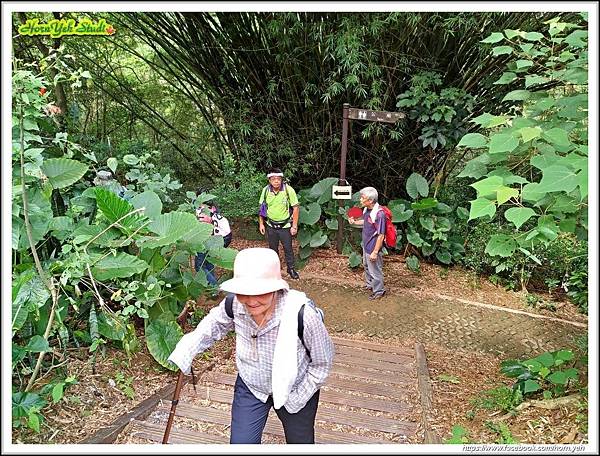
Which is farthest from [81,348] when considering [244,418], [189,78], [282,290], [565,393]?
[189,78]

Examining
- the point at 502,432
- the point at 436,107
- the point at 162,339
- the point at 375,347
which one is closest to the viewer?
the point at 502,432

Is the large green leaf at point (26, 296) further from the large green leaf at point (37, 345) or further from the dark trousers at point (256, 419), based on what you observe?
the dark trousers at point (256, 419)

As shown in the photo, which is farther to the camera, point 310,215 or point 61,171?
point 310,215

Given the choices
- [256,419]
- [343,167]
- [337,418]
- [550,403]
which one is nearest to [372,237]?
[343,167]

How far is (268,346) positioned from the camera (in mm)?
1684

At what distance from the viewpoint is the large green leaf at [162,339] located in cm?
302

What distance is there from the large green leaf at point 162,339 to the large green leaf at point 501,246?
182 cm

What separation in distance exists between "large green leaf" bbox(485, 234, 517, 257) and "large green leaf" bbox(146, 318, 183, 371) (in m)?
1.82

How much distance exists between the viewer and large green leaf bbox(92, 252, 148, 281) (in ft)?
9.29

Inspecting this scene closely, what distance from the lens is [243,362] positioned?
176 cm

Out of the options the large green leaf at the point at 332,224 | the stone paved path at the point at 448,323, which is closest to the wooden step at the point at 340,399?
the stone paved path at the point at 448,323

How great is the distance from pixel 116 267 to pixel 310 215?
338 cm

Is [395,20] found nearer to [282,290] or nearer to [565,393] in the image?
[565,393]

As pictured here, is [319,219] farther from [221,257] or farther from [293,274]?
[221,257]
